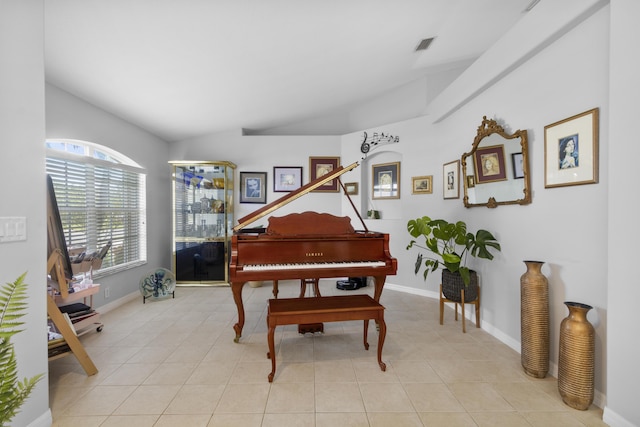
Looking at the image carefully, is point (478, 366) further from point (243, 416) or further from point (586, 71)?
point (586, 71)

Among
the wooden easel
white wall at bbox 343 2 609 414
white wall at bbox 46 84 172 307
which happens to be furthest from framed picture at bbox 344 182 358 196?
the wooden easel

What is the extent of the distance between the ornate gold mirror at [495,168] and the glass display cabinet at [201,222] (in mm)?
3742

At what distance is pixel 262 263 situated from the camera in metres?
2.52

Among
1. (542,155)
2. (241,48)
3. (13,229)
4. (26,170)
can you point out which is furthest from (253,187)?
(542,155)

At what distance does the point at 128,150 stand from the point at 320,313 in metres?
3.79

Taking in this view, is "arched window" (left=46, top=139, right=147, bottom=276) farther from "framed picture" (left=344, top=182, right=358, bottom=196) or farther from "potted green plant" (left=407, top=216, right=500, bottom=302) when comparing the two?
"potted green plant" (left=407, top=216, right=500, bottom=302)

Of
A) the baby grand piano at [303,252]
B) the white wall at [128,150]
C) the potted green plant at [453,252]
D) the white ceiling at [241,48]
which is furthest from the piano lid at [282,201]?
the white wall at [128,150]

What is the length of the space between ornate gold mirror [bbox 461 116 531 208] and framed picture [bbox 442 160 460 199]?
25 cm

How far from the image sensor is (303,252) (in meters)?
2.57

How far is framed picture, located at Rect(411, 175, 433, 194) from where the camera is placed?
419 centimetres

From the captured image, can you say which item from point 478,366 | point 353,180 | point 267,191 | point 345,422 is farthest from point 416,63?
point 345,422

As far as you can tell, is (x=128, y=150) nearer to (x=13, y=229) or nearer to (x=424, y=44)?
(x=13, y=229)

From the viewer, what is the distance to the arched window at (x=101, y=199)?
10.2ft

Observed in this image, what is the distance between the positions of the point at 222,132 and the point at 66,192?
2.70m
